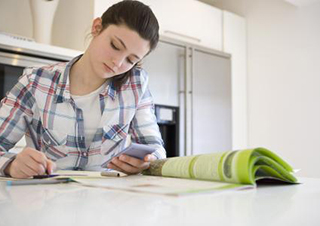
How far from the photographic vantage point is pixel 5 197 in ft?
1.61

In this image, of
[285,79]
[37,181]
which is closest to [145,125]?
[37,181]

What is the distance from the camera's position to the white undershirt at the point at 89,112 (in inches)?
45.1

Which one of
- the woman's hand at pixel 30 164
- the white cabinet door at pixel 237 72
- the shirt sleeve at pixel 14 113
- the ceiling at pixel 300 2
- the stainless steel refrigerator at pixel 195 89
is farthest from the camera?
the white cabinet door at pixel 237 72

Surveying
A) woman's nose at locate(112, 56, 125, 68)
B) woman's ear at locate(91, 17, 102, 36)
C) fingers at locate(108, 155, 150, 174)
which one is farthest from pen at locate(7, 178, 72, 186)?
woman's ear at locate(91, 17, 102, 36)

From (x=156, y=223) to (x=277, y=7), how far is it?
3.14 m

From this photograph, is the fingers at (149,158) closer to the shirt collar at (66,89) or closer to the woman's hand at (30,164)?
the woman's hand at (30,164)

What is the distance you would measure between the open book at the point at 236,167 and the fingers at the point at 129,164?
136 millimetres

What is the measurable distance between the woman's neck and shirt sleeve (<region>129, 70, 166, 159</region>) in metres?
0.15

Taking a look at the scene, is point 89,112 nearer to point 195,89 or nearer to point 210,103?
point 195,89

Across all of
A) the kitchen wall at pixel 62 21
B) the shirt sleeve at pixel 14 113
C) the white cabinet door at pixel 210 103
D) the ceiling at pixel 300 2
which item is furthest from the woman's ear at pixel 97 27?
the ceiling at pixel 300 2

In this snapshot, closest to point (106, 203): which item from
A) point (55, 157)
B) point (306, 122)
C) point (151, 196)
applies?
point (151, 196)

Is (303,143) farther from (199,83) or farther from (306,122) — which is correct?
(199,83)

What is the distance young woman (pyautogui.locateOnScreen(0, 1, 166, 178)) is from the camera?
3.64ft

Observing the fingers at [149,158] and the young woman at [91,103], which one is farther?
the young woman at [91,103]
